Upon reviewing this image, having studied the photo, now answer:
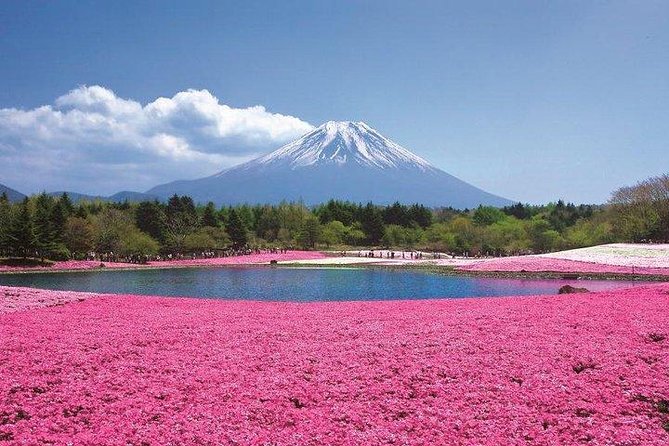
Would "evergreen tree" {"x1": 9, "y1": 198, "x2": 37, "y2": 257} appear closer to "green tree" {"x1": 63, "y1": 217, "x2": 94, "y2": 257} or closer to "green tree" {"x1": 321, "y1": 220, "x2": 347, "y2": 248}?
"green tree" {"x1": 63, "y1": 217, "x2": 94, "y2": 257}

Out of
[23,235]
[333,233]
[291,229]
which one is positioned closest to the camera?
[23,235]

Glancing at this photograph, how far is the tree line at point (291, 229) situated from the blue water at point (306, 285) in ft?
65.6

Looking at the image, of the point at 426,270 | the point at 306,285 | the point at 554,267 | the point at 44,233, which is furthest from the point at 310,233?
the point at 306,285

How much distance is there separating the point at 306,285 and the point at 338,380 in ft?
102

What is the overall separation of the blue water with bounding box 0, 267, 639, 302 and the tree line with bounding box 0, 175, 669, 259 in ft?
65.6

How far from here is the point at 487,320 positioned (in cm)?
1714

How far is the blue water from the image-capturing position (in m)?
36.1

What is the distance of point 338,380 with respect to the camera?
10930mm

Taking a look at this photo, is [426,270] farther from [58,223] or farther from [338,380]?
[58,223]

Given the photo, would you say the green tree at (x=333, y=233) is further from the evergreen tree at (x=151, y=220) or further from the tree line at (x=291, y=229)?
the evergreen tree at (x=151, y=220)

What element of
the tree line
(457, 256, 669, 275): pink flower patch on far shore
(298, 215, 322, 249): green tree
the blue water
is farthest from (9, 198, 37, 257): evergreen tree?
(298, 215, 322, 249): green tree

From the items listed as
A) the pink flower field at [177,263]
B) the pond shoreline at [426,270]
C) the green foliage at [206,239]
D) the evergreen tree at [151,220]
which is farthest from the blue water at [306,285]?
the evergreen tree at [151,220]

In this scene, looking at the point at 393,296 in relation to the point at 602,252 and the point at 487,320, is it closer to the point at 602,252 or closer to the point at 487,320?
the point at 487,320

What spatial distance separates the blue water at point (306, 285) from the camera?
119ft
